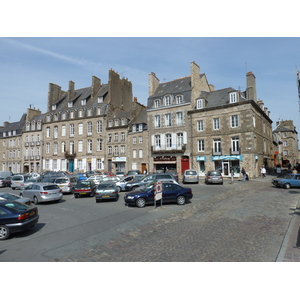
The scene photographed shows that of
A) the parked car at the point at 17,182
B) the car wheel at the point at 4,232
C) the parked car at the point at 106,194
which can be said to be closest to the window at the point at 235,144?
the parked car at the point at 106,194

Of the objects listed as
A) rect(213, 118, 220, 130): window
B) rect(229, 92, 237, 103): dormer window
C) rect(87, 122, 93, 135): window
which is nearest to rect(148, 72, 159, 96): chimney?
rect(213, 118, 220, 130): window

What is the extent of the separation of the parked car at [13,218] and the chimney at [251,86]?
28.9m

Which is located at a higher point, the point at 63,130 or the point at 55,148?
the point at 63,130

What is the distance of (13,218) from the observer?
8102mm

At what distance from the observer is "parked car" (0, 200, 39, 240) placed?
8.01 meters

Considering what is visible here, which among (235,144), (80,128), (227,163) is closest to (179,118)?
(235,144)

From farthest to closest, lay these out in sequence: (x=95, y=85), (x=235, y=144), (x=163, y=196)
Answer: (x=95, y=85), (x=235, y=144), (x=163, y=196)

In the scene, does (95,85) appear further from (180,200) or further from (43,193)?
(180,200)

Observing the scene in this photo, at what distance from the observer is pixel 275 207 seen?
12344 mm

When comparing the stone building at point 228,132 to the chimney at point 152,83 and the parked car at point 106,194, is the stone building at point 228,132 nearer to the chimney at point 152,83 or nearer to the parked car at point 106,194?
the chimney at point 152,83

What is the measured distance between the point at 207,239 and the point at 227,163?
24.1 meters

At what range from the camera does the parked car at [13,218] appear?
8.01 m

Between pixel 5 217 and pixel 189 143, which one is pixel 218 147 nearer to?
pixel 189 143

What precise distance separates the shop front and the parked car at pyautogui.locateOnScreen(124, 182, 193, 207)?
17.5 m
